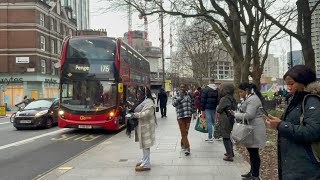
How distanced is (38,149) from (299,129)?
10.9 metres

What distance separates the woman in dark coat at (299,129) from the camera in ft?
11.7

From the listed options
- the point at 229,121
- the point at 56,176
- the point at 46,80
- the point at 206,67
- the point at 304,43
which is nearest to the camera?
the point at 56,176

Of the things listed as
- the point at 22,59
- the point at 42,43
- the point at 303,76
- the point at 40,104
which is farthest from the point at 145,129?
the point at 42,43

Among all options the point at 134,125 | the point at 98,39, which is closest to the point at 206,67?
the point at 98,39

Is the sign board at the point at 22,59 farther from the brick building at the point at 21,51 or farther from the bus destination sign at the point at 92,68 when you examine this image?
the bus destination sign at the point at 92,68

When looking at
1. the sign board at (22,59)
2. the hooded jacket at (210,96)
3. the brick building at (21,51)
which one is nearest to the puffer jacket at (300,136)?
the hooded jacket at (210,96)

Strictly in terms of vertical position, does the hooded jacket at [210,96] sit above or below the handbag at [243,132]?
above

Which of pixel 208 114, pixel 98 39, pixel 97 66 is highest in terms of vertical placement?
pixel 98 39

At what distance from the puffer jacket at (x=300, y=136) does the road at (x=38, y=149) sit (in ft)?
20.5

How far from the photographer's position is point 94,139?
15.8 meters

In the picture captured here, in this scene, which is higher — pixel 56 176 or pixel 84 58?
pixel 84 58

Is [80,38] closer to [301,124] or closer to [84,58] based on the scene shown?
[84,58]

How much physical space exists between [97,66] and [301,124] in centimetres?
1387

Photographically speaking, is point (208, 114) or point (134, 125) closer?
point (134, 125)
